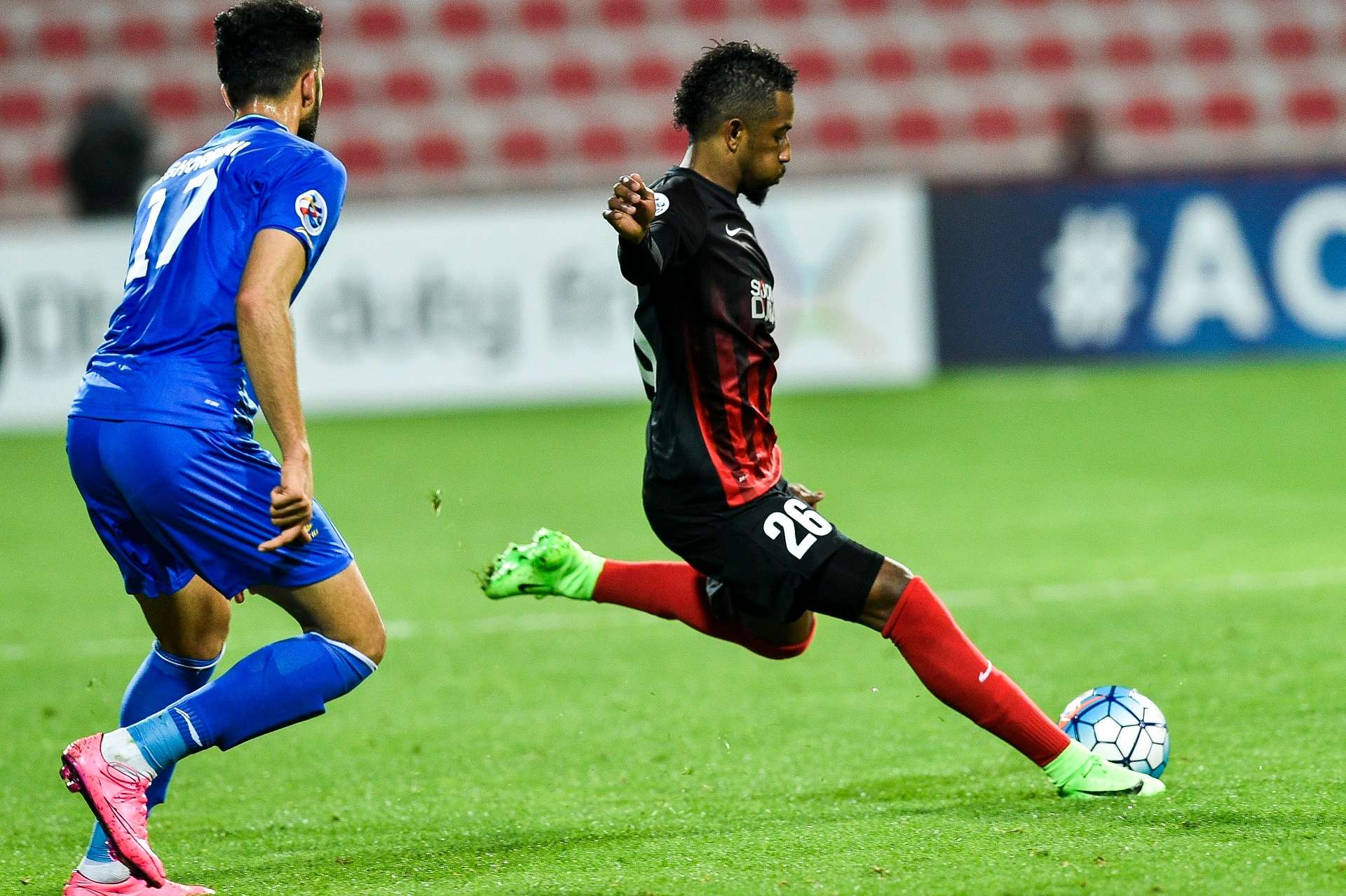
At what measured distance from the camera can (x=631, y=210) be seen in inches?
143

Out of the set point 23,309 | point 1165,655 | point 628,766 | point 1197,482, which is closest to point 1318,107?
point 1197,482

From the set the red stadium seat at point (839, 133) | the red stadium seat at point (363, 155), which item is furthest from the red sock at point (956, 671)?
the red stadium seat at point (839, 133)

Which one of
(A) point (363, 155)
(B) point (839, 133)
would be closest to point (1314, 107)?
(B) point (839, 133)

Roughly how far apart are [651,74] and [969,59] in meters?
3.06

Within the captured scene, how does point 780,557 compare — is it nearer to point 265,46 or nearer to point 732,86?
point 732,86

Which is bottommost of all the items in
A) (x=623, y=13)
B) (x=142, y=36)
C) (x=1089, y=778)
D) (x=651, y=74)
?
(x=1089, y=778)

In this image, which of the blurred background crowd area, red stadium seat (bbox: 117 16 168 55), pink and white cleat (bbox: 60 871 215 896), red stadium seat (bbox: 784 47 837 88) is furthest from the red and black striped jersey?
red stadium seat (bbox: 117 16 168 55)

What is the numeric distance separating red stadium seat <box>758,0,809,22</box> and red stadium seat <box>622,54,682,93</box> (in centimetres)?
104

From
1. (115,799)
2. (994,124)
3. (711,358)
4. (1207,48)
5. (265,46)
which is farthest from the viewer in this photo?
(1207,48)

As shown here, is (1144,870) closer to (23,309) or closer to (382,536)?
(382,536)

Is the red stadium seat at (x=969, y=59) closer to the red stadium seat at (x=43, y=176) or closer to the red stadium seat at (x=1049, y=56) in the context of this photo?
the red stadium seat at (x=1049, y=56)

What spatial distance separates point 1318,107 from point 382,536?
1244 centimetres

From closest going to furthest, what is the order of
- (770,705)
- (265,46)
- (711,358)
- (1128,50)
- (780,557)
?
(265,46) < (780,557) < (711,358) < (770,705) < (1128,50)

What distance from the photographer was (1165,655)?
218 inches
